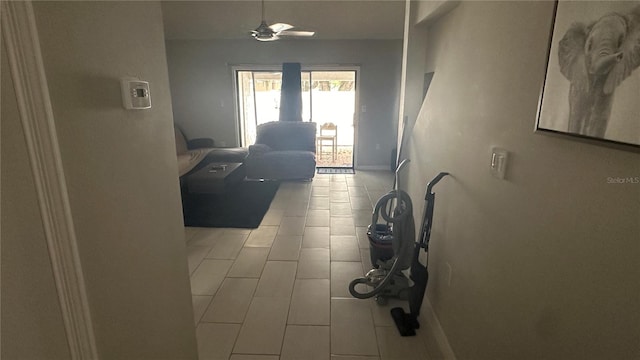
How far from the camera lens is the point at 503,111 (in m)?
1.22

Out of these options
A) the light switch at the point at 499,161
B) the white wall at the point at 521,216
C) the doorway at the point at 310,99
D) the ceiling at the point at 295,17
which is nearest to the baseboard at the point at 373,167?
the doorway at the point at 310,99

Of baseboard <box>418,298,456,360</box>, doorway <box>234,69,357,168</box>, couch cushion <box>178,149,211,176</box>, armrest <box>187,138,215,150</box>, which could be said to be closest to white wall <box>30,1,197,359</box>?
baseboard <box>418,298,456,360</box>

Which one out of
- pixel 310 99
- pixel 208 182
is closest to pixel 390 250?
pixel 208 182

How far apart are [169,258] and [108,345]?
398 millimetres

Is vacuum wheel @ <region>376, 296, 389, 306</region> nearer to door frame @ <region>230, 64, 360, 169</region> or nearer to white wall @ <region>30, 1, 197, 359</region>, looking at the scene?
white wall @ <region>30, 1, 197, 359</region>

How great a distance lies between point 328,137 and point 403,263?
544 cm

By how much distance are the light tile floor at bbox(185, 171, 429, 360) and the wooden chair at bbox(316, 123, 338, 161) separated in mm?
3516

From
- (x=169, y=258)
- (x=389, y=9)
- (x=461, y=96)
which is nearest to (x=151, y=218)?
(x=169, y=258)

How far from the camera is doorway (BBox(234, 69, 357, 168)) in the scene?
6.45 m

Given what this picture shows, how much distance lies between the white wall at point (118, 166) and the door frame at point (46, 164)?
0.13 feet

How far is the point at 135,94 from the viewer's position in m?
1.00

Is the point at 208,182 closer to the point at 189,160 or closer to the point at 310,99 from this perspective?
the point at 189,160

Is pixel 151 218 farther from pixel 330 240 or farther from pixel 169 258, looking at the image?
pixel 330 240

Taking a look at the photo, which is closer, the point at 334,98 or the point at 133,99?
the point at 133,99
